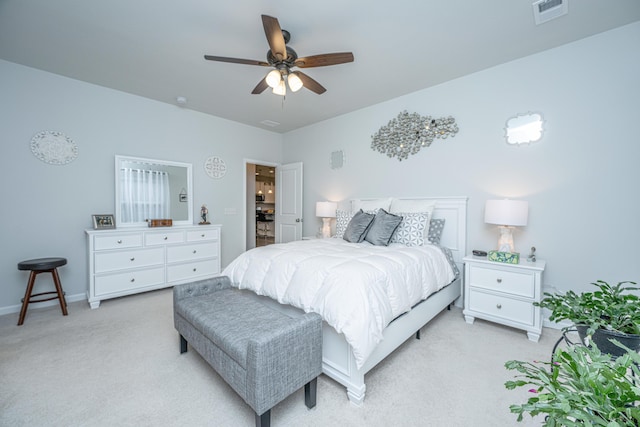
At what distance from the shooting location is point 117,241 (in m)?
3.12

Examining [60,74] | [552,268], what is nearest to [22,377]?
[60,74]

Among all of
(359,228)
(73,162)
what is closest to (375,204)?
(359,228)

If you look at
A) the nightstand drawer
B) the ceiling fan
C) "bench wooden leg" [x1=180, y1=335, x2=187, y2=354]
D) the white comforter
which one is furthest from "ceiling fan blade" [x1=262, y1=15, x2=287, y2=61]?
the nightstand drawer

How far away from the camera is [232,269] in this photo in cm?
247

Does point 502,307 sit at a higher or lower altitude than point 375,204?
lower

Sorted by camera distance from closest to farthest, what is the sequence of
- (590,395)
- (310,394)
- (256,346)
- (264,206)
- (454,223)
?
(590,395), (256,346), (310,394), (454,223), (264,206)

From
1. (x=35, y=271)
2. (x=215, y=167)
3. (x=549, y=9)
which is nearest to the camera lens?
(x=549, y=9)

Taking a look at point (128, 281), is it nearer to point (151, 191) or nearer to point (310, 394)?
point (151, 191)

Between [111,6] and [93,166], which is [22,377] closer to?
[93,166]

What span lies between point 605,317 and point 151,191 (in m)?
4.54

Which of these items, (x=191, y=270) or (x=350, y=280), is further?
(x=191, y=270)

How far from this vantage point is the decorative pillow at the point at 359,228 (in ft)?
9.77

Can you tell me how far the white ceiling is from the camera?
200 cm

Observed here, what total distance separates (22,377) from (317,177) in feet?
13.2
